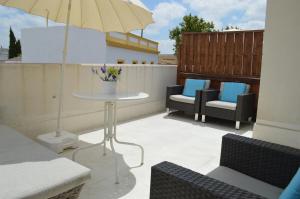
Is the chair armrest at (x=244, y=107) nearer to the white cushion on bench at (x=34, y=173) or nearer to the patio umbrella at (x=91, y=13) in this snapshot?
the patio umbrella at (x=91, y=13)

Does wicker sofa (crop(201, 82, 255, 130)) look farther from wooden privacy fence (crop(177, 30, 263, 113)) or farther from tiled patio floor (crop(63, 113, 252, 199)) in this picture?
wooden privacy fence (crop(177, 30, 263, 113))

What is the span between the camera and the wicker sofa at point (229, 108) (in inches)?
192

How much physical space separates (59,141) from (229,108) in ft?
10.5

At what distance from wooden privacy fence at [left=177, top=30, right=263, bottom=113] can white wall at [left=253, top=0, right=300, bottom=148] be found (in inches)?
127

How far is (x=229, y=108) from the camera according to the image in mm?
4980

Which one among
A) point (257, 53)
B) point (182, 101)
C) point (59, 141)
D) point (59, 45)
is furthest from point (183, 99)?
point (59, 45)

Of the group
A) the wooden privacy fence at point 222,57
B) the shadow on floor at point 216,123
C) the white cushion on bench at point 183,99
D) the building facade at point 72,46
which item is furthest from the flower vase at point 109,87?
the building facade at point 72,46

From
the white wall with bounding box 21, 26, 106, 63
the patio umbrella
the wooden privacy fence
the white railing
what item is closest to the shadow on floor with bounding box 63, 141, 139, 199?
the patio umbrella

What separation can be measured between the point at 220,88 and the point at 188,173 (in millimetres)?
4685

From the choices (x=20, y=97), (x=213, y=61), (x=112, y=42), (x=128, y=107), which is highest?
(x=112, y=42)

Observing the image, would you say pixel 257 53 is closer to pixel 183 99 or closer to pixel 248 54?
pixel 248 54

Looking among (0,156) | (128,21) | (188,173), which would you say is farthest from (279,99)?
(0,156)

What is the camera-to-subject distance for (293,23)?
234cm

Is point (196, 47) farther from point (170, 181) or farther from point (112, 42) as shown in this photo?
point (112, 42)
